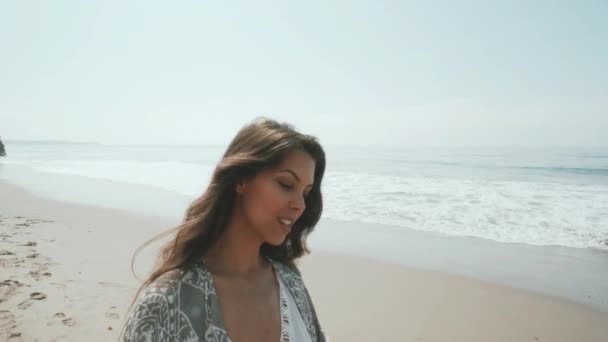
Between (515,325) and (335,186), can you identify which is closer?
(515,325)

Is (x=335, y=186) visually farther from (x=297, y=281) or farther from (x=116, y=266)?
(x=297, y=281)

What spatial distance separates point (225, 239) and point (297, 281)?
0.48 metres

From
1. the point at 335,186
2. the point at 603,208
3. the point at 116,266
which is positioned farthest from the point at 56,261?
the point at 603,208

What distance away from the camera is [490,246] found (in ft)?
28.0

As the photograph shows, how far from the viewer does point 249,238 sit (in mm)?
1869

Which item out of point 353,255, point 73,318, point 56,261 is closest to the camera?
point 73,318


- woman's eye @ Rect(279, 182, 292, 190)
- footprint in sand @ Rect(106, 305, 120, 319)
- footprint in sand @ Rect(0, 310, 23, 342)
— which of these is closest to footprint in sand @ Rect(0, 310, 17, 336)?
footprint in sand @ Rect(0, 310, 23, 342)

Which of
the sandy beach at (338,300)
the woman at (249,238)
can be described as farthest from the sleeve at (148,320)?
the sandy beach at (338,300)

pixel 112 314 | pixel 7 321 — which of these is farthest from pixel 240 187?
pixel 7 321

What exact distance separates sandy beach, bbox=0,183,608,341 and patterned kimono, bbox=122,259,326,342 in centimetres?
322

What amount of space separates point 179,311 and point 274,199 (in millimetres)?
632

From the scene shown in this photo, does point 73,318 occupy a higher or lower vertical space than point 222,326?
lower

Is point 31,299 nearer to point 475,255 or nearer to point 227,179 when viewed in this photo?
point 227,179

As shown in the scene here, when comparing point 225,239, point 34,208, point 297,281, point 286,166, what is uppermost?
point 286,166
